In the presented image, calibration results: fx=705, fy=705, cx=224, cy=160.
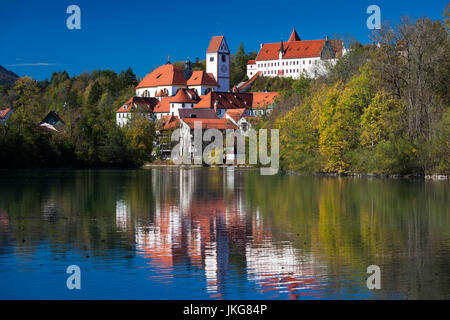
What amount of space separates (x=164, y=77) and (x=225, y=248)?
Answer: 150193 mm

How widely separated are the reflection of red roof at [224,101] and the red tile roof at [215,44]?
72.4ft

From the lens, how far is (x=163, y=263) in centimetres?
1700

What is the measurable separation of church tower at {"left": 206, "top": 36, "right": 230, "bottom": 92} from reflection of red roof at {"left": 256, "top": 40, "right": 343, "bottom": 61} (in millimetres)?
14145

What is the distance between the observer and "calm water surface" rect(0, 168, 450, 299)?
14.4m

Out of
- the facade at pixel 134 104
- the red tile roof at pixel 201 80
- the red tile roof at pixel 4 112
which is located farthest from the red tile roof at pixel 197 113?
the red tile roof at pixel 4 112

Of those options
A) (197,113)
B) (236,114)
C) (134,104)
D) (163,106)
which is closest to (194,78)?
(163,106)

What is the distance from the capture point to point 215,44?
172125mm

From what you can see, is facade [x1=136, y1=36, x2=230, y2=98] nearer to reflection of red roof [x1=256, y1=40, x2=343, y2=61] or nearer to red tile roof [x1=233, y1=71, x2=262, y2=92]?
red tile roof [x1=233, y1=71, x2=262, y2=92]

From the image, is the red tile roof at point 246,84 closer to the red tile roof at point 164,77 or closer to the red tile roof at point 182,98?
the red tile roof at point 164,77

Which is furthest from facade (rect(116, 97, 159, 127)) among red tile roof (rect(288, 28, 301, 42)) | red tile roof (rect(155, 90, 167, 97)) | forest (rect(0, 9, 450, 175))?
forest (rect(0, 9, 450, 175))

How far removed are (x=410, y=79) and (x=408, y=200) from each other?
28.6m

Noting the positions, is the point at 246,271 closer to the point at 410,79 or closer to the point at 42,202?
the point at 42,202

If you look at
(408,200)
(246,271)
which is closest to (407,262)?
(246,271)

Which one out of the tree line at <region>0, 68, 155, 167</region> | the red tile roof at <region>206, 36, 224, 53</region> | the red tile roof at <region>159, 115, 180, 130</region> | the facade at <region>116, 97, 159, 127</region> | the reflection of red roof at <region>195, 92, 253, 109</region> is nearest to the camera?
the tree line at <region>0, 68, 155, 167</region>
